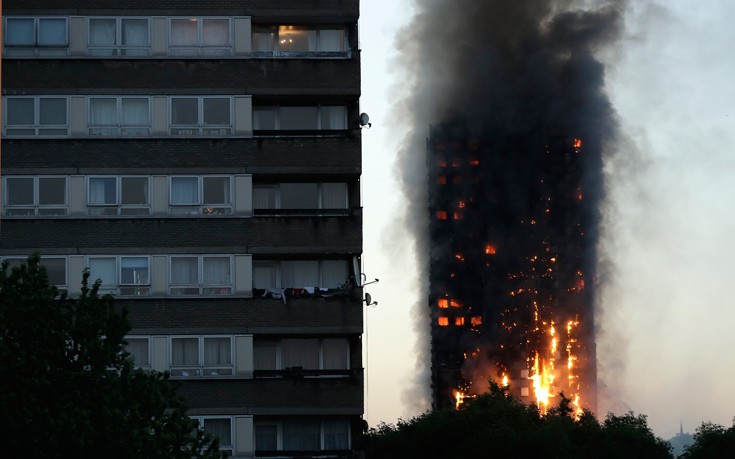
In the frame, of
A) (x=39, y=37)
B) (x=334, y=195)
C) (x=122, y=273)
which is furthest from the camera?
(x=334, y=195)

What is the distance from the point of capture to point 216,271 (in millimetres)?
59750

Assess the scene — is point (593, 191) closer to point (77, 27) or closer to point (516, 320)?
point (516, 320)

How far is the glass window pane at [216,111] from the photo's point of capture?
60438 mm

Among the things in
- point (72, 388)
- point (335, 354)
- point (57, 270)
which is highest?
point (57, 270)

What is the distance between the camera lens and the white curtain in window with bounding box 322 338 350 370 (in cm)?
5994

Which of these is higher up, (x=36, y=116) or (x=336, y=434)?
(x=36, y=116)

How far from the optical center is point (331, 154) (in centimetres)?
6034

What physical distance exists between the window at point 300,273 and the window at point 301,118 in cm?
487

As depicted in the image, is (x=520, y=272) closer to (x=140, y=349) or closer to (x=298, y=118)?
(x=298, y=118)

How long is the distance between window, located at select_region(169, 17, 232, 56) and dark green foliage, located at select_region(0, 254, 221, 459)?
15.5 meters

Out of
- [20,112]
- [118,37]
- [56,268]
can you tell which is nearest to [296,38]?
[118,37]

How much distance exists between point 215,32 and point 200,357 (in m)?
11.8

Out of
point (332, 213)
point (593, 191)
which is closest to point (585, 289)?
point (593, 191)

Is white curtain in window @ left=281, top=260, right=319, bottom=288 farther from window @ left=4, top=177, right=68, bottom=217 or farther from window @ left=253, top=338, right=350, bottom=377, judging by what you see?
window @ left=4, top=177, right=68, bottom=217
